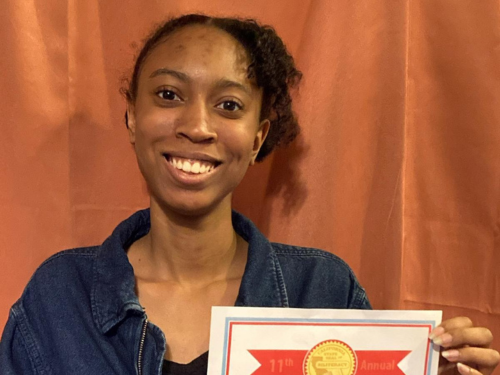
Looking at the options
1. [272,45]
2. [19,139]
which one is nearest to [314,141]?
[272,45]

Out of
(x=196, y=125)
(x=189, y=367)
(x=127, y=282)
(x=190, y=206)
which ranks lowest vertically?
(x=189, y=367)

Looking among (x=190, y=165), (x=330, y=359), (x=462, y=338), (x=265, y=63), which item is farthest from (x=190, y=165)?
(x=462, y=338)

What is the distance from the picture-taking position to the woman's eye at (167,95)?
83 centimetres

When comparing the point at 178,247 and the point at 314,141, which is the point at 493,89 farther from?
the point at 178,247

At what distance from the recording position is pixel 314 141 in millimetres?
1070

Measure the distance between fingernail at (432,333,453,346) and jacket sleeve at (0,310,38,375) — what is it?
1.83 ft

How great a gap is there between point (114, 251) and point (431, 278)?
22.7 inches

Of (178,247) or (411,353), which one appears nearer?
(411,353)

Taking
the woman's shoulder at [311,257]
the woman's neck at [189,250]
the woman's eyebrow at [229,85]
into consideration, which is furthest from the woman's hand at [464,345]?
the woman's eyebrow at [229,85]

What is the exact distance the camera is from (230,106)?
846 millimetres

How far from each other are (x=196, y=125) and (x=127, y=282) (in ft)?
0.84

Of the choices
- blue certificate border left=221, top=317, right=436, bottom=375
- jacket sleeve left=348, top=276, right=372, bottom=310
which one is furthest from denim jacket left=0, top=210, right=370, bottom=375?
blue certificate border left=221, top=317, right=436, bottom=375

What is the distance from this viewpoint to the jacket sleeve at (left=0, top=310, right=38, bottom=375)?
2.59 ft

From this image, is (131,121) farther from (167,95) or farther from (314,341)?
(314,341)
